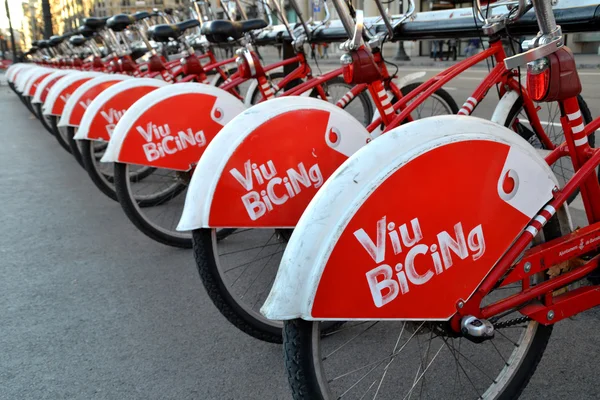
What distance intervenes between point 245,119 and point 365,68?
2.02 ft

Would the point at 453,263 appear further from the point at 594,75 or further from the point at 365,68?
the point at 594,75

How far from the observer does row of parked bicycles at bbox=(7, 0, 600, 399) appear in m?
1.55

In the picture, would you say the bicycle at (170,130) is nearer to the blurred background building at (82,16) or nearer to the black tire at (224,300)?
the black tire at (224,300)

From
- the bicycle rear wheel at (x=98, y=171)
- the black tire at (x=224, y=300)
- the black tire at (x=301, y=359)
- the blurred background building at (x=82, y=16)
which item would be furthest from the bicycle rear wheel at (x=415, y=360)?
the blurred background building at (x=82, y=16)

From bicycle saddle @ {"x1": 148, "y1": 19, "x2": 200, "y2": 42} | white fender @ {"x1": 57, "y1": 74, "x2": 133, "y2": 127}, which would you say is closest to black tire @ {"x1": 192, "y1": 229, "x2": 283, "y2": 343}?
white fender @ {"x1": 57, "y1": 74, "x2": 133, "y2": 127}

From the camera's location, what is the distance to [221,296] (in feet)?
Result: 7.76

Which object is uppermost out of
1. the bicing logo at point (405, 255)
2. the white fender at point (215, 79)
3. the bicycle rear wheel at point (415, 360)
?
the bicing logo at point (405, 255)

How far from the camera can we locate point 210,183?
240 centimetres

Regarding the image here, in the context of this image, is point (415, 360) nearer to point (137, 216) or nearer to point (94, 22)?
point (137, 216)

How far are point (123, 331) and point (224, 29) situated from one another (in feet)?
7.57

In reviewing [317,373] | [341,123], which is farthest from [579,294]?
[341,123]

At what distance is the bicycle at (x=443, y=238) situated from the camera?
153 cm

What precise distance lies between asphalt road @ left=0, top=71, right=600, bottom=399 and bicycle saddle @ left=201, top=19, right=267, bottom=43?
143cm

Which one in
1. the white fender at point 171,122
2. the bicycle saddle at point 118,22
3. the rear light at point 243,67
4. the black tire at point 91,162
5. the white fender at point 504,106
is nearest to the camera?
the white fender at point 504,106
